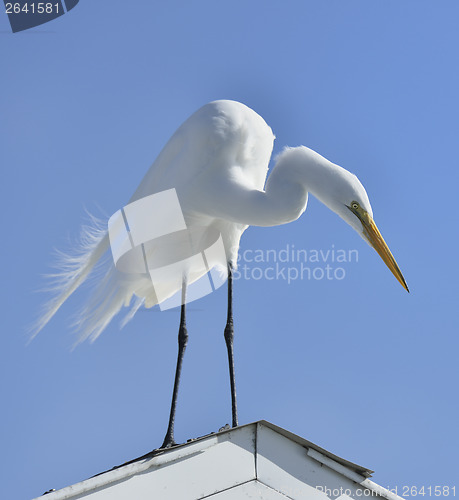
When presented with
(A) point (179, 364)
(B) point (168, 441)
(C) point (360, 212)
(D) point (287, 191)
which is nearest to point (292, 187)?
(D) point (287, 191)

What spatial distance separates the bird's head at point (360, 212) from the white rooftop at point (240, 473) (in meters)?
1.54

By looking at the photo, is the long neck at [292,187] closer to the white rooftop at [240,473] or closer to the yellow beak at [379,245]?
the yellow beak at [379,245]

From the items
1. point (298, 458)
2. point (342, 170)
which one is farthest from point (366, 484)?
point (342, 170)

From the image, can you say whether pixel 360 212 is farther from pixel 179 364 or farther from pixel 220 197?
pixel 179 364

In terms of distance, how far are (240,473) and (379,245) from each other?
187 centimetres

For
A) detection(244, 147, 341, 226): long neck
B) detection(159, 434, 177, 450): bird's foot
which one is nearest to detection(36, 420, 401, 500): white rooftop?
detection(159, 434, 177, 450): bird's foot

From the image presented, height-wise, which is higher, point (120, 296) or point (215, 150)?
point (215, 150)

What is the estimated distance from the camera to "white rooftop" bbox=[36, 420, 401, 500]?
11.2ft

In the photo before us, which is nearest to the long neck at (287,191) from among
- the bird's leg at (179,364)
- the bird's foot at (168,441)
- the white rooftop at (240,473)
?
the bird's leg at (179,364)

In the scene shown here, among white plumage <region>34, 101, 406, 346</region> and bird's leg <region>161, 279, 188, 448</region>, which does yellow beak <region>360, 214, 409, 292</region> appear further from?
bird's leg <region>161, 279, 188, 448</region>

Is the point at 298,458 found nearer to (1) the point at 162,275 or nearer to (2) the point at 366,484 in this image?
(2) the point at 366,484

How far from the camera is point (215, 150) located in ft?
17.6

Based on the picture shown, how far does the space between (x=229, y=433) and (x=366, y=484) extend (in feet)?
2.13

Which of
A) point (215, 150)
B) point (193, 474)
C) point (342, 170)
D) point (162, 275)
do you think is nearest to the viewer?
point (193, 474)
